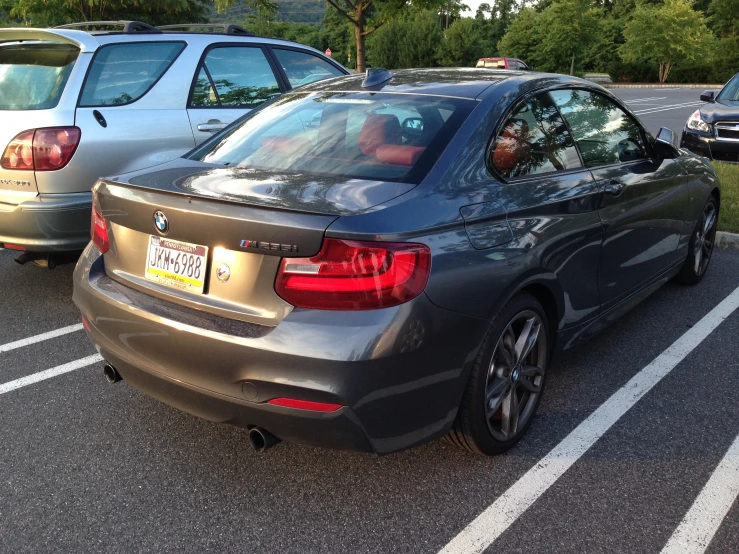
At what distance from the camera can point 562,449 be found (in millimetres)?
3104

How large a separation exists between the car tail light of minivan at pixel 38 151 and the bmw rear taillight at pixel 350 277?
2693mm

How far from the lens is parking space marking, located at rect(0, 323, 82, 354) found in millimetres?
4145

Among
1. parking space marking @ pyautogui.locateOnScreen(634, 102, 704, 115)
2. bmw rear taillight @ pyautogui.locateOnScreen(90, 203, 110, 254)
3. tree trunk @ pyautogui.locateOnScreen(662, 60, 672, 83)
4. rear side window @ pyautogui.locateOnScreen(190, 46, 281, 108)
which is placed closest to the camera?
bmw rear taillight @ pyautogui.locateOnScreen(90, 203, 110, 254)

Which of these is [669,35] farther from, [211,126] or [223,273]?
[223,273]

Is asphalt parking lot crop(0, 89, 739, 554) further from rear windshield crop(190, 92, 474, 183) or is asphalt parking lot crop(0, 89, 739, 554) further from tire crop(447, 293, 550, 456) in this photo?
rear windshield crop(190, 92, 474, 183)

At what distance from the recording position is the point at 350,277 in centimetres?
234

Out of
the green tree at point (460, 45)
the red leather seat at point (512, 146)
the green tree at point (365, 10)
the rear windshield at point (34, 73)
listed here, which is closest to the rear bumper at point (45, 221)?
the rear windshield at point (34, 73)

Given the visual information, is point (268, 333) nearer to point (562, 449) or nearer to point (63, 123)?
point (562, 449)

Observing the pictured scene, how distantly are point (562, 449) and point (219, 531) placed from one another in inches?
59.0

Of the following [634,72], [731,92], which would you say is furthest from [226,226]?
[634,72]

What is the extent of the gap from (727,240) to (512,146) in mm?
4174

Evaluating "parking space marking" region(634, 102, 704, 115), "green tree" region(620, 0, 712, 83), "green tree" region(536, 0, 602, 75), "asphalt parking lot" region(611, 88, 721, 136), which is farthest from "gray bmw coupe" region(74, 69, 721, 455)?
"green tree" region(620, 0, 712, 83)

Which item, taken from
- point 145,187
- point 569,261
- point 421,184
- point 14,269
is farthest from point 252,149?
point 14,269

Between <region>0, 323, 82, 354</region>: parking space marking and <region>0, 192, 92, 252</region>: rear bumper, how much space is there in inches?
19.5
